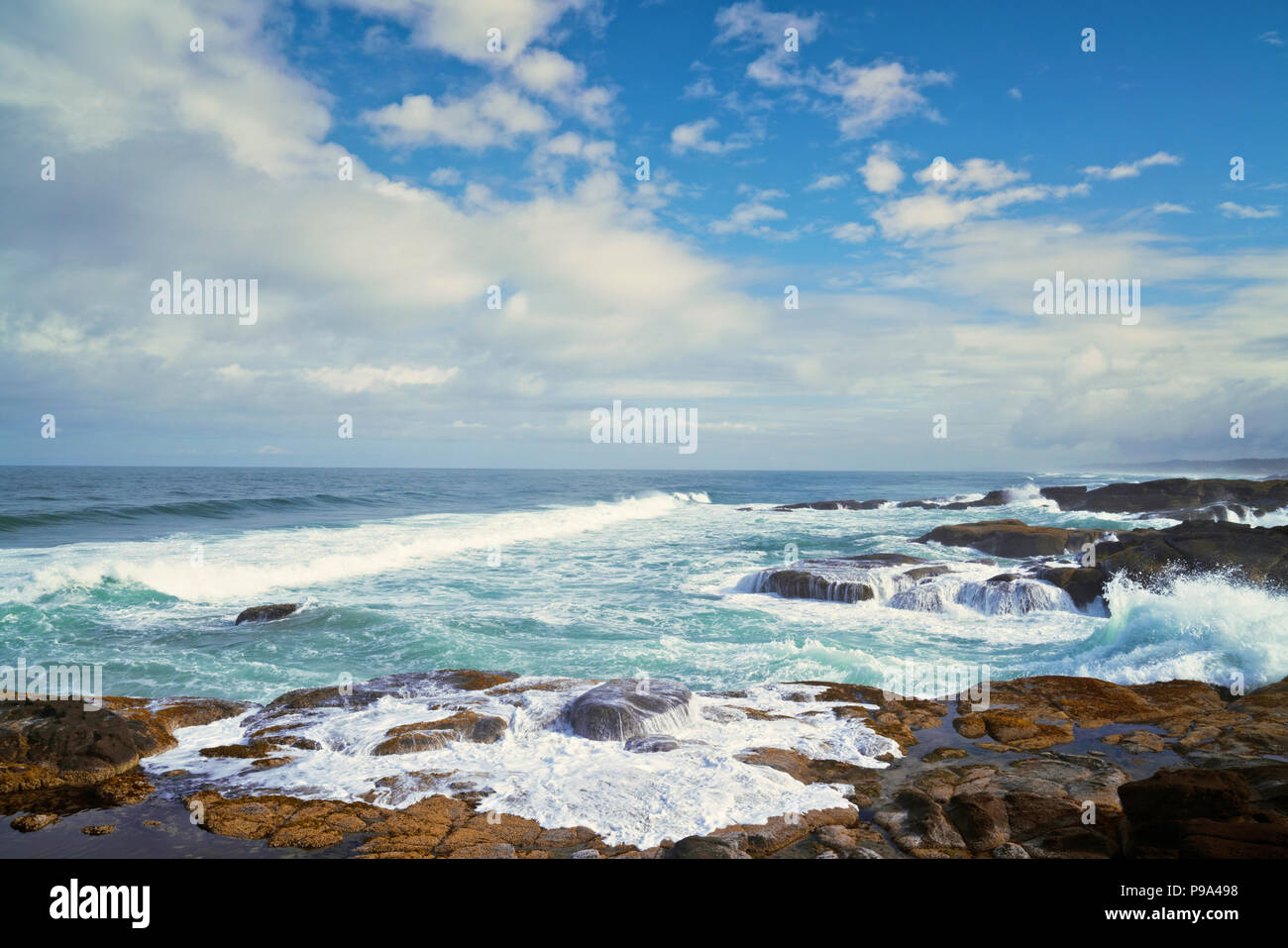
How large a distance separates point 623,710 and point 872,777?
3.31 m

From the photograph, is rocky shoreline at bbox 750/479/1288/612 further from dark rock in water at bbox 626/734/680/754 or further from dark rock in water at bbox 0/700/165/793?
dark rock in water at bbox 0/700/165/793

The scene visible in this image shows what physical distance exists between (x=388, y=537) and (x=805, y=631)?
2417 cm

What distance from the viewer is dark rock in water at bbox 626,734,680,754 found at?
8.71 m

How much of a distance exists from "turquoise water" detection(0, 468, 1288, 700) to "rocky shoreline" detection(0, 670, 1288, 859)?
2.59 metres

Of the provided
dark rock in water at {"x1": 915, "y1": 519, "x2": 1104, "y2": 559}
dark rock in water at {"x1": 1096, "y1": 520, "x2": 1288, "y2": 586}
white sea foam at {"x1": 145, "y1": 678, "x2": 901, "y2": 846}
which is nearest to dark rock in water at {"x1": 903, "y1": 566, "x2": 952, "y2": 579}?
dark rock in water at {"x1": 1096, "y1": 520, "x2": 1288, "y2": 586}

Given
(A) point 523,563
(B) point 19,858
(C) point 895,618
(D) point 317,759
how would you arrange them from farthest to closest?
(A) point 523,563 < (C) point 895,618 < (D) point 317,759 < (B) point 19,858

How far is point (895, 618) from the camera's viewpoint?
18.5 m

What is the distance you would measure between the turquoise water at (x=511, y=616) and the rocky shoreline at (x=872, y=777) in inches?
Answer: 102

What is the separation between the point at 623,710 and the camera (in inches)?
372

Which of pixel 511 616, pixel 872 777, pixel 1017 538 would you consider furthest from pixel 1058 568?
pixel 511 616

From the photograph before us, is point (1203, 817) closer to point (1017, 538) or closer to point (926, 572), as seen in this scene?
point (926, 572)

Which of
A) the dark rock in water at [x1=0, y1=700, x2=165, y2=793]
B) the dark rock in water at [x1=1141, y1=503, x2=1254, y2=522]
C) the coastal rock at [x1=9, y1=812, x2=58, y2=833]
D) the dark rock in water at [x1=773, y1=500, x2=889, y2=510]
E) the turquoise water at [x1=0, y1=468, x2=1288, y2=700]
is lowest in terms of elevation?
the turquoise water at [x1=0, y1=468, x2=1288, y2=700]
